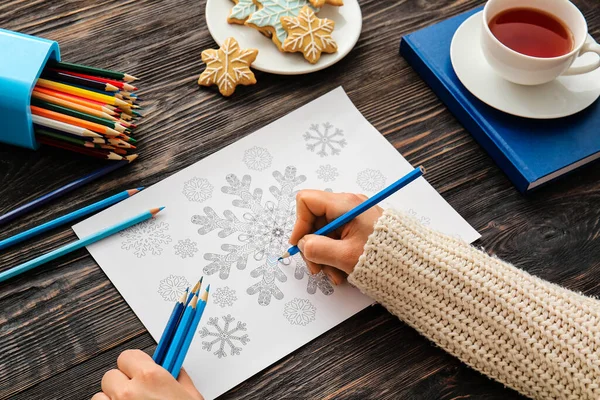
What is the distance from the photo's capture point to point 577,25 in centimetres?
81

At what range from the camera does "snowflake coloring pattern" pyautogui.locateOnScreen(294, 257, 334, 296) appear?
0.74m

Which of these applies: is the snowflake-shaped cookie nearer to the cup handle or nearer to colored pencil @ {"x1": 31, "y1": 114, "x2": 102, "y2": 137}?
colored pencil @ {"x1": 31, "y1": 114, "x2": 102, "y2": 137}

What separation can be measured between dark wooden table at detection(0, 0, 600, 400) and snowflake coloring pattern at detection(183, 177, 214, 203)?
3 cm

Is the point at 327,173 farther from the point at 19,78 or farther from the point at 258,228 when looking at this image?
the point at 19,78

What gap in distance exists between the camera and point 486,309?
67cm

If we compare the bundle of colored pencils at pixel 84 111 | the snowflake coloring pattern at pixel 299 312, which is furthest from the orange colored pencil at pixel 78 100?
the snowflake coloring pattern at pixel 299 312

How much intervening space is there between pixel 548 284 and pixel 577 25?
352 millimetres

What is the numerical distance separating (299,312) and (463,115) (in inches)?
14.2

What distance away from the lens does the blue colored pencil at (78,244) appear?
72 centimetres

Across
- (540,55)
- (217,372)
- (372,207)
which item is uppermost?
(540,55)

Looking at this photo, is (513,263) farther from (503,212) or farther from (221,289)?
(221,289)

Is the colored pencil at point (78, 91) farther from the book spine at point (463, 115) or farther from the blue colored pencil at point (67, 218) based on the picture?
the book spine at point (463, 115)

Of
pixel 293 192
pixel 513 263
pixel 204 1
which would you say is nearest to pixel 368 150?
pixel 293 192

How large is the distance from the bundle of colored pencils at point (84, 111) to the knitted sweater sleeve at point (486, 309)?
0.35m
